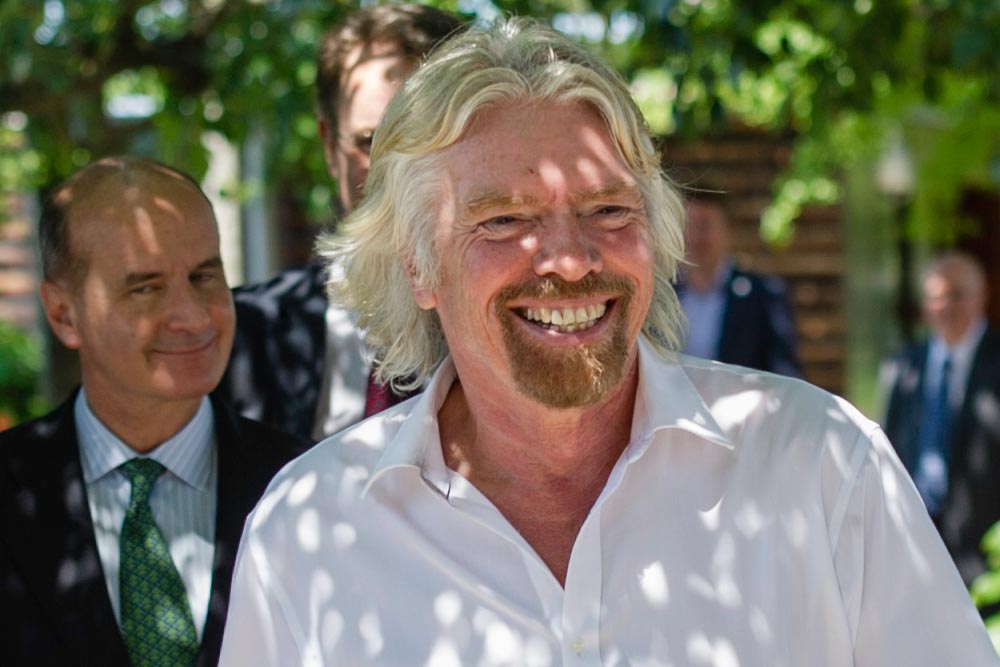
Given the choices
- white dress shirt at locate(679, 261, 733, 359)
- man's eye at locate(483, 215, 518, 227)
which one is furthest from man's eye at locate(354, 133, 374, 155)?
white dress shirt at locate(679, 261, 733, 359)

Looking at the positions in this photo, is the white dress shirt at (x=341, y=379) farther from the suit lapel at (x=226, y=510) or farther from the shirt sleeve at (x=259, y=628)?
the shirt sleeve at (x=259, y=628)

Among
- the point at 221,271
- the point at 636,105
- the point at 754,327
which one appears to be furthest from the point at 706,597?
the point at 754,327

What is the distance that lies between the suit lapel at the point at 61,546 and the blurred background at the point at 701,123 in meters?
1.21

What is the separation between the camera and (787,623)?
85.0 inches

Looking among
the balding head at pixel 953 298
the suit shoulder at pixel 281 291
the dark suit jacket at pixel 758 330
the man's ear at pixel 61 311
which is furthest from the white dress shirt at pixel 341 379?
the balding head at pixel 953 298

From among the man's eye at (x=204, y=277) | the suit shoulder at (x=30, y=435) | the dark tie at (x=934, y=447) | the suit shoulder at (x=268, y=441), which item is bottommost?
the dark tie at (x=934, y=447)

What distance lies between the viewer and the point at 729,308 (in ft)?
20.5

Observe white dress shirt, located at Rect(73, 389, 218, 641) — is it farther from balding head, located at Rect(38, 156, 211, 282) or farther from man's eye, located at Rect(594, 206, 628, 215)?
man's eye, located at Rect(594, 206, 628, 215)

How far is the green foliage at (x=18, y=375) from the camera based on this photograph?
977cm

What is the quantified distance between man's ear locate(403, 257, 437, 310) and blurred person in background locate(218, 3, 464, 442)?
25.1 inches

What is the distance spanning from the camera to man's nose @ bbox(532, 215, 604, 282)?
225 centimetres

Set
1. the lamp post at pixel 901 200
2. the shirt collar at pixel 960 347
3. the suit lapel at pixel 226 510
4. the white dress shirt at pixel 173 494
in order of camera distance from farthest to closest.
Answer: the lamp post at pixel 901 200 → the shirt collar at pixel 960 347 → the white dress shirt at pixel 173 494 → the suit lapel at pixel 226 510

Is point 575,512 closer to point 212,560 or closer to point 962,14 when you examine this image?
point 212,560

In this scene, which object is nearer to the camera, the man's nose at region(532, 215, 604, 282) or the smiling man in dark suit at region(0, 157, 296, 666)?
the man's nose at region(532, 215, 604, 282)
